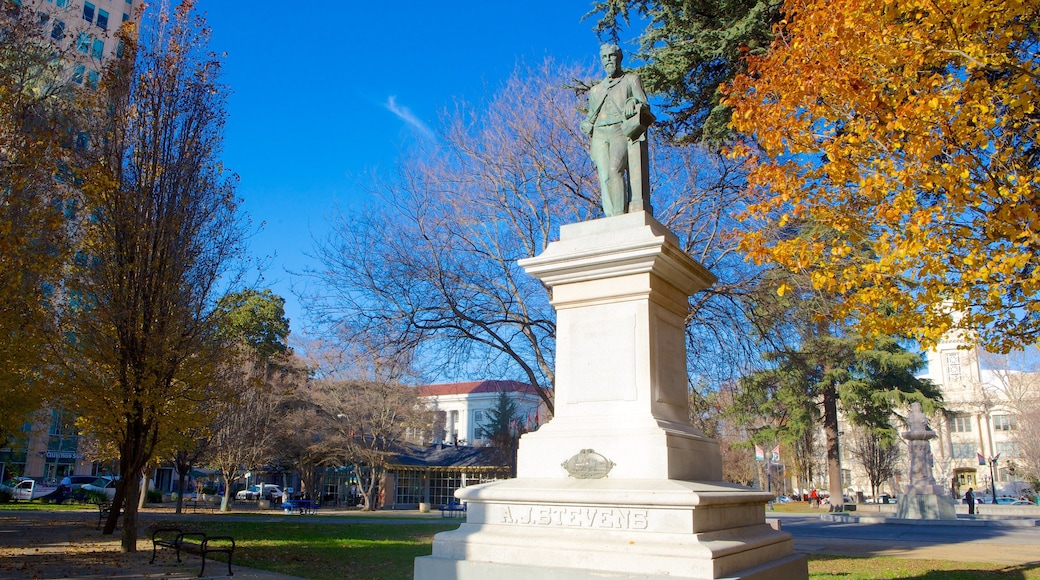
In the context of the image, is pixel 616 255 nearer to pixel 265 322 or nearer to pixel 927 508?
pixel 927 508

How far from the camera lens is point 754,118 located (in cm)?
1037

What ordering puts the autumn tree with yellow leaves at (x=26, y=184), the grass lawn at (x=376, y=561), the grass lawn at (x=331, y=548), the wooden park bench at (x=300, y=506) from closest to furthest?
the autumn tree with yellow leaves at (x=26, y=184) < the grass lawn at (x=376, y=561) < the grass lawn at (x=331, y=548) < the wooden park bench at (x=300, y=506)

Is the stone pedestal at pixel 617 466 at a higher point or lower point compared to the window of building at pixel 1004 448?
higher

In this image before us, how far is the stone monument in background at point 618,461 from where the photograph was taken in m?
5.57

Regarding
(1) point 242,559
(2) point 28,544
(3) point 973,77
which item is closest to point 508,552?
(3) point 973,77

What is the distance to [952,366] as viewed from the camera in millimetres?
79688

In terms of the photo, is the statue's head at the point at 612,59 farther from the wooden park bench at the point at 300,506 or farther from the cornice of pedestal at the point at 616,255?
the wooden park bench at the point at 300,506

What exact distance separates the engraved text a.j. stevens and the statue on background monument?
305 cm

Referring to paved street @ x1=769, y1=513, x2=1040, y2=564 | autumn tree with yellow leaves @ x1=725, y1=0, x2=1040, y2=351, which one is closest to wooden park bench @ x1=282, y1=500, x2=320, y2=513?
paved street @ x1=769, y1=513, x2=1040, y2=564

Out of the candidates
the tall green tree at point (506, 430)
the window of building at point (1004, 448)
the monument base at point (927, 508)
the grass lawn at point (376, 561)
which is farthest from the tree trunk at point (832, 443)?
the window of building at point (1004, 448)

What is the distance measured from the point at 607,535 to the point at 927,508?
102 feet

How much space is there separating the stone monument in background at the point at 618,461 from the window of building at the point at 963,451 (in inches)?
3418

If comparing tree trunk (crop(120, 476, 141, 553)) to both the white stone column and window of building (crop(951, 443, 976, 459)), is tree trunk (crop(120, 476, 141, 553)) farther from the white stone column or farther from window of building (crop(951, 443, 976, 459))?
window of building (crop(951, 443, 976, 459))

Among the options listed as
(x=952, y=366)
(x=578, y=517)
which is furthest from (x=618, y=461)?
(x=952, y=366)
